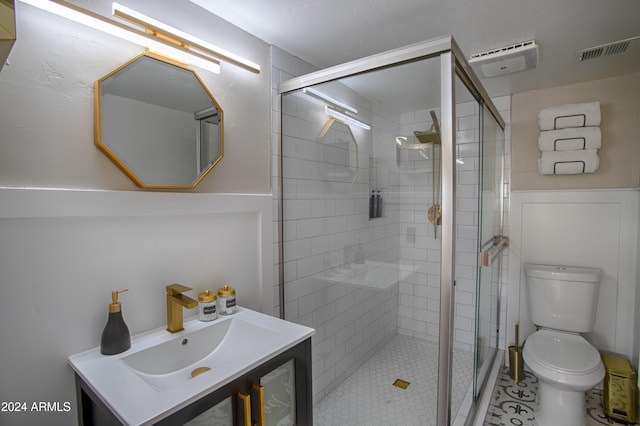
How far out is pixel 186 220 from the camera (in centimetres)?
142

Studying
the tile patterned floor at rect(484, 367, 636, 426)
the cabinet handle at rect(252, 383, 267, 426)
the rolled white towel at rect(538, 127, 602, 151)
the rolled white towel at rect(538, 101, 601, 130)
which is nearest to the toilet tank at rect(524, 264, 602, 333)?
the tile patterned floor at rect(484, 367, 636, 426)

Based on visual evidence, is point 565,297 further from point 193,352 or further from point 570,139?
point 193,352

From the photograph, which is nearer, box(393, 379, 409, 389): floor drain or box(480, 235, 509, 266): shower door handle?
box(393, 379, 409, 389): floor drain

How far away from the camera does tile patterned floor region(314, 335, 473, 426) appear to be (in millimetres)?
1635

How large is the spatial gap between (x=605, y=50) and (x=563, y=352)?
1832 millimetres

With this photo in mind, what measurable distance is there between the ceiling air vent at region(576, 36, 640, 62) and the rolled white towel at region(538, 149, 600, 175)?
0.70m

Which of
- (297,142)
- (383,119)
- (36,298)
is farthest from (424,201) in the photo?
(36,298)

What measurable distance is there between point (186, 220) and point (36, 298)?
562mm

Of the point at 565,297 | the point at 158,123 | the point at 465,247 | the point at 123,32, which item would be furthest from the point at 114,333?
the point at 565,297

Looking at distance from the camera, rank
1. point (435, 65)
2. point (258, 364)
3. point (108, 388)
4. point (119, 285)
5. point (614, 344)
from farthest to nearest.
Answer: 1. point (614, 344)
2. point (435, 65)
3. point (119, 285)
4. point (258, 364)
5. point (108, 388)

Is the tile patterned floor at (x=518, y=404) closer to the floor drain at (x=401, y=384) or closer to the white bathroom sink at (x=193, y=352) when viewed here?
the floor drain at (x=401, y=384)

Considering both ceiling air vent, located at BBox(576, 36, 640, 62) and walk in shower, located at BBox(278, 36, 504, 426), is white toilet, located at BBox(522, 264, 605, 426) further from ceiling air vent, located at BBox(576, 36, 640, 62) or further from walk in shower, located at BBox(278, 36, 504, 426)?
ceiling air vent, located at BBox(576, 36, 640, 62)

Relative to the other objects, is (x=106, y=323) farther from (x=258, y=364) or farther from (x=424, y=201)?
(x=424, y=201)

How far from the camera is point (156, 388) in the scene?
1094 millimetres
